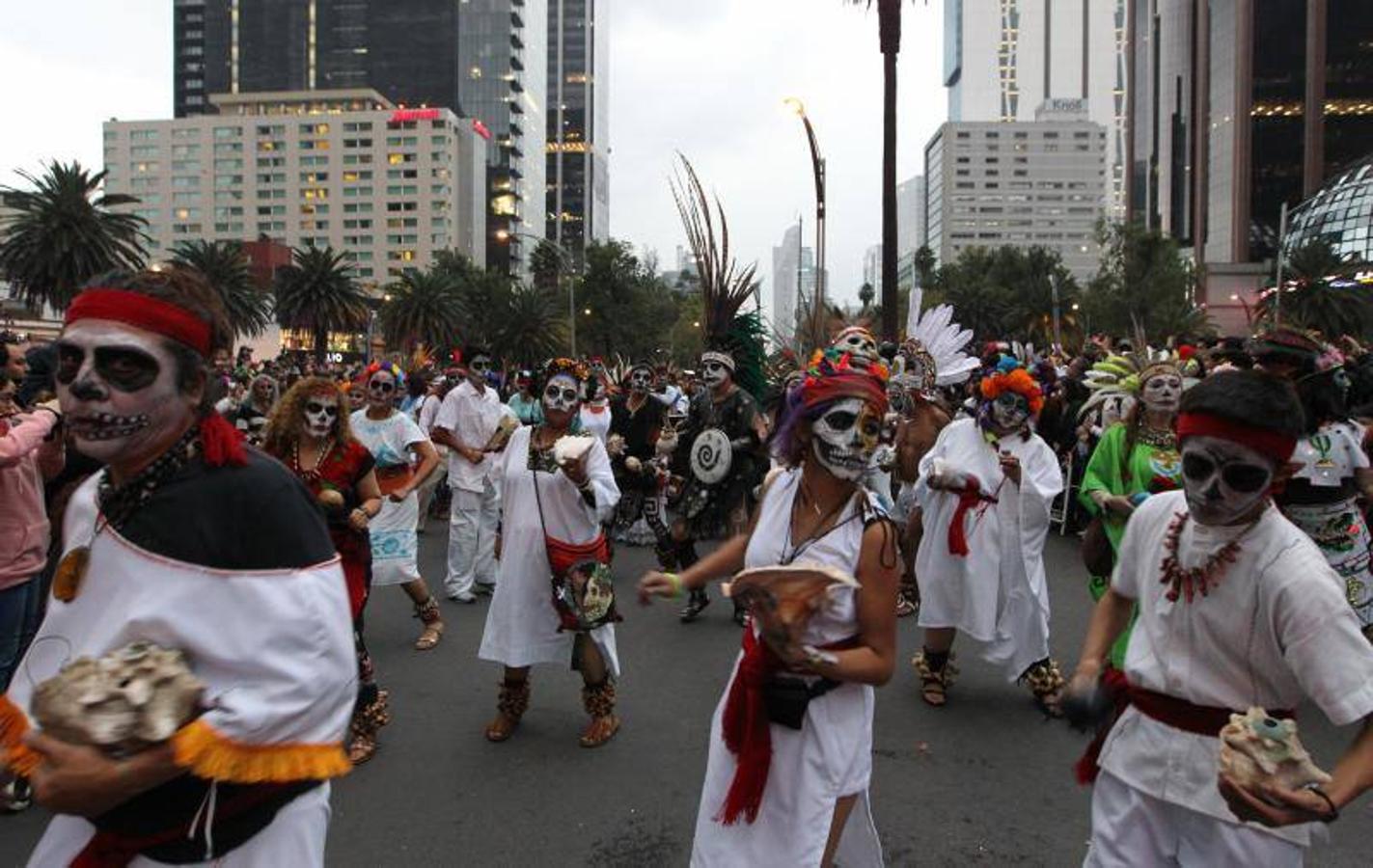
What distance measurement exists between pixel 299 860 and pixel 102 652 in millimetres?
576

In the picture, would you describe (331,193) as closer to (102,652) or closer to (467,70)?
(467,70)

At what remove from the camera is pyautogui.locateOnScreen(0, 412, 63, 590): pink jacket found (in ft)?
14.4

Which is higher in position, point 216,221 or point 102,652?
point 216,221

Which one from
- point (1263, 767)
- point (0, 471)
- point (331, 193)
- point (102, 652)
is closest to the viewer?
point (102, 652)

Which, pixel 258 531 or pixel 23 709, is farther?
pixel 23 709

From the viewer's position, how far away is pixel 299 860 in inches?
77.6

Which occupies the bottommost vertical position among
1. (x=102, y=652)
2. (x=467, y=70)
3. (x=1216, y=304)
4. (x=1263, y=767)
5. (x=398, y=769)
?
(x=398, y=769)

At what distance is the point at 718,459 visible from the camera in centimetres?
746

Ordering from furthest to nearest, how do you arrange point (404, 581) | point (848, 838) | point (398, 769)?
point (404, 581) → point (398, 769) → point (848, 838)

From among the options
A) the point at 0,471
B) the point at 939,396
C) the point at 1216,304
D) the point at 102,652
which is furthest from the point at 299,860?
the point at 1216,304

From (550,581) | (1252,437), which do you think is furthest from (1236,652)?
A: (550,581)

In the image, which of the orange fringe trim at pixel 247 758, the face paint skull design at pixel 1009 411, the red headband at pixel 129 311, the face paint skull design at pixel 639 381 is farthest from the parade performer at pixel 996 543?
the face paint skull design at pixel 639 381

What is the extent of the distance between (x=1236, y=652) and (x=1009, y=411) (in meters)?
3.66

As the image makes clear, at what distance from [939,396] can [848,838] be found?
5.02m
